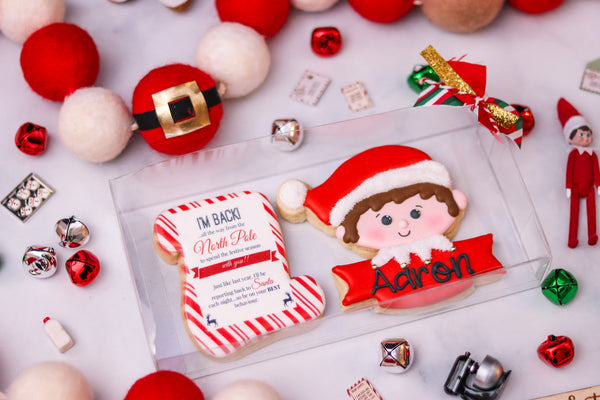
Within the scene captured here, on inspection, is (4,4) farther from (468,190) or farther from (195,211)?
(468,190)

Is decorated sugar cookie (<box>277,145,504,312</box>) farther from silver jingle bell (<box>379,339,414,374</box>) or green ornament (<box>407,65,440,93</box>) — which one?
green ornament (<box>407,65,440,93</box>)

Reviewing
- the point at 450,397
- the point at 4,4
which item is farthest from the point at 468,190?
the point at 4,4

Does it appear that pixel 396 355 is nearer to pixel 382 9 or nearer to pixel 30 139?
pixel 382 9

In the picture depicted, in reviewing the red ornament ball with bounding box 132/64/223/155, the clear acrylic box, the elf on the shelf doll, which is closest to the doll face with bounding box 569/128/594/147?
the elf on the shelf doll

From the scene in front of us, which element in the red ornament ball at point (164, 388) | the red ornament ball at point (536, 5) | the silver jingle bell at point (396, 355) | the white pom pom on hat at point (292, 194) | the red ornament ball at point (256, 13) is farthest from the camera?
the red ornament ball at point (536, 5)

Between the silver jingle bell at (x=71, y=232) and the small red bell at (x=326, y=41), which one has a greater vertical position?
the small red bell at (x=326, y=41)

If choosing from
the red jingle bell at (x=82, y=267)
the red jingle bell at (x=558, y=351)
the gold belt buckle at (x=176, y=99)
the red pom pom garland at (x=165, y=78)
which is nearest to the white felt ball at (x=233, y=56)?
the red pom pom garland at (x=165, y=78)

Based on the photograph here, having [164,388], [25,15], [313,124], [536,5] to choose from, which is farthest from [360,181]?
[25,15]

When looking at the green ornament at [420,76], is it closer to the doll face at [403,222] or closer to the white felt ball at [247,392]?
the doll face at [403,222]
